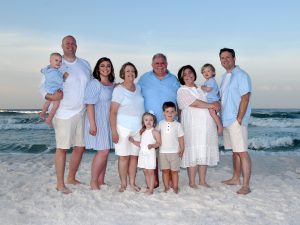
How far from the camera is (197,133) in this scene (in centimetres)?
502

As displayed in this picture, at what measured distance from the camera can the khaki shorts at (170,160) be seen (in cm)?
484

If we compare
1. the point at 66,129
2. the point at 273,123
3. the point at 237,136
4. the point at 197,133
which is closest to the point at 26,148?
the point at 66,129

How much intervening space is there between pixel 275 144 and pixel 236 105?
10363 mm

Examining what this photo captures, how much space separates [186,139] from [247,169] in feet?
2.95

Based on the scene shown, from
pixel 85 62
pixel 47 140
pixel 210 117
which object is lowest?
pixel 47 140

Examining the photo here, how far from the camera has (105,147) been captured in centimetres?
497

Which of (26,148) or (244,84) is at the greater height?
(244,84)

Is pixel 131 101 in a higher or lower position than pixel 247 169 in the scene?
higher

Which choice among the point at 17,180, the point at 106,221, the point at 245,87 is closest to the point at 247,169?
the point at 245,87

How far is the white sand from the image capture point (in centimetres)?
398

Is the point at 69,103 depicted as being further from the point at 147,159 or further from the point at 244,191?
the point at 244,191

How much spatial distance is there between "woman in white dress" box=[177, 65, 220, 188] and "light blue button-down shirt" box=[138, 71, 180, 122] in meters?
0.12

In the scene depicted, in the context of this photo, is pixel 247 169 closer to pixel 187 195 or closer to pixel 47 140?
pixel 187 195

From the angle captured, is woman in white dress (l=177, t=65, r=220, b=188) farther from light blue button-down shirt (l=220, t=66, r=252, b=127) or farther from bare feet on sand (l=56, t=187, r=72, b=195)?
bare feet on sand (l=56, t=187, r=72, b=195)
